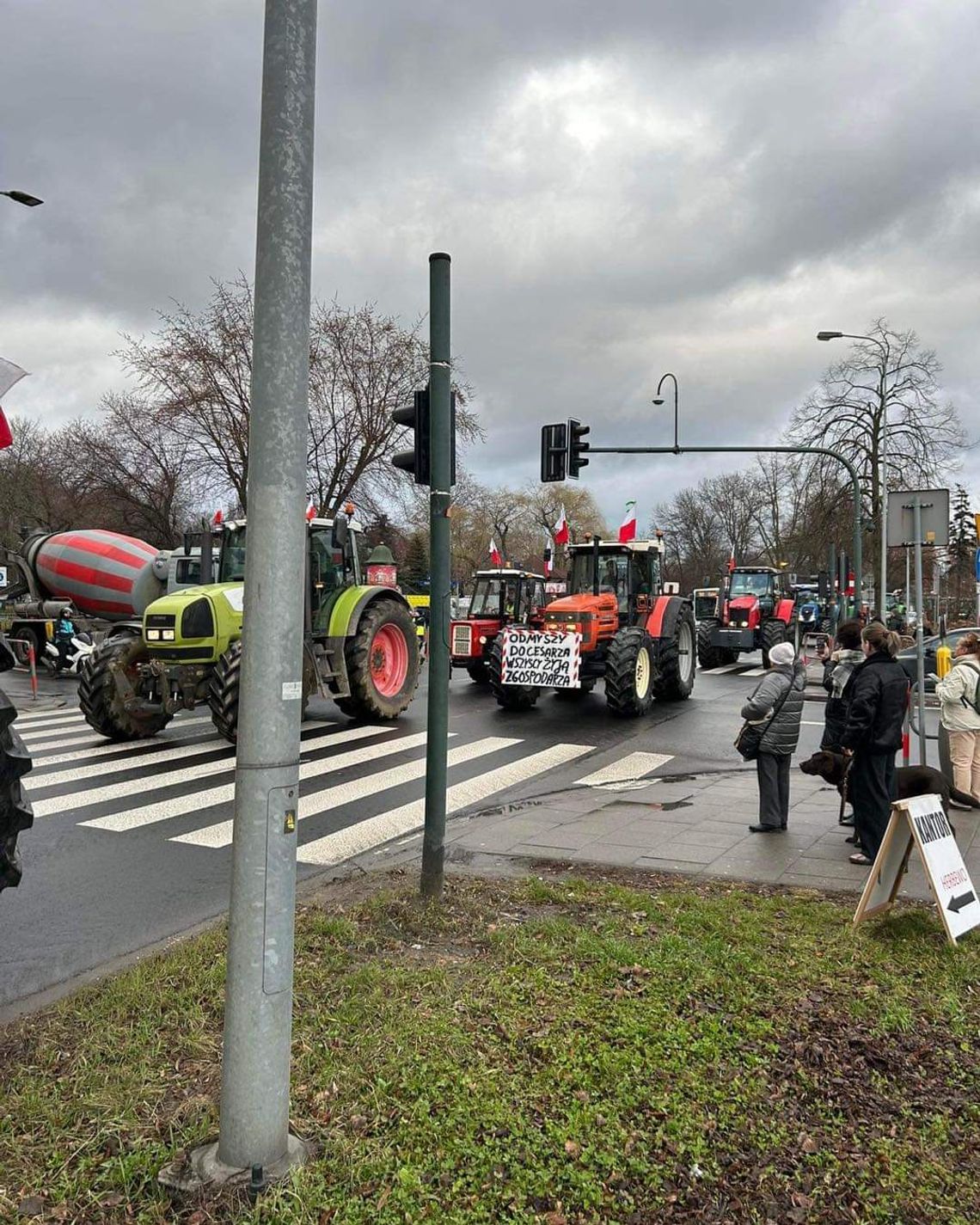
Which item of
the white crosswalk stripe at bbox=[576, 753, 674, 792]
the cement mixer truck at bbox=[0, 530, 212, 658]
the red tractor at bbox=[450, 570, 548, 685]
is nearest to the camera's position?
the white crosswalk stripe at bbox=[576, 753, 674, 792]

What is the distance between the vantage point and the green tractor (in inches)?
448

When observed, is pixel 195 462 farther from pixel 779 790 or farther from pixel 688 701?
pixel 779 790

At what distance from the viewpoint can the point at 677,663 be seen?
17.3 m

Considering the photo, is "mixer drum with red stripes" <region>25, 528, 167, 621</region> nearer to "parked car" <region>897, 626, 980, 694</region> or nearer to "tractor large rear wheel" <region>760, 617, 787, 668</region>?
"parked car" <region>897, 626, 980, 694</region>

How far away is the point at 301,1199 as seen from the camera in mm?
2750

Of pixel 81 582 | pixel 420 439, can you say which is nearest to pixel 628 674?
pixel 420 439

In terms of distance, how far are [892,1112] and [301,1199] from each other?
2.06 metres

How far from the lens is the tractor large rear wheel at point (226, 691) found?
10.9 m

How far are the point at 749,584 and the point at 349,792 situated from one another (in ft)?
78.6

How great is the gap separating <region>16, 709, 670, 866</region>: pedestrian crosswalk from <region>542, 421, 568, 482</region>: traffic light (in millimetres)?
6961

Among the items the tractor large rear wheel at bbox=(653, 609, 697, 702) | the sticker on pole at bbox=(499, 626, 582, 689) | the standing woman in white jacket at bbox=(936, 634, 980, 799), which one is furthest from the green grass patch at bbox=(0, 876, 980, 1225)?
the tractor large rear wheel at bbox=(653, 609, 697, 702)

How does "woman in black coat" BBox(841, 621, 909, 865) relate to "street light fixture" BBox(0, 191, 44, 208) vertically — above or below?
below

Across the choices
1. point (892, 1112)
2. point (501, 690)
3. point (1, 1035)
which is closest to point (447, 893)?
point (1, 1035)

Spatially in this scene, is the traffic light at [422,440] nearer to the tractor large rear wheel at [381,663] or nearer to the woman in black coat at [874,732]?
the woman in black coat at [874,732]
